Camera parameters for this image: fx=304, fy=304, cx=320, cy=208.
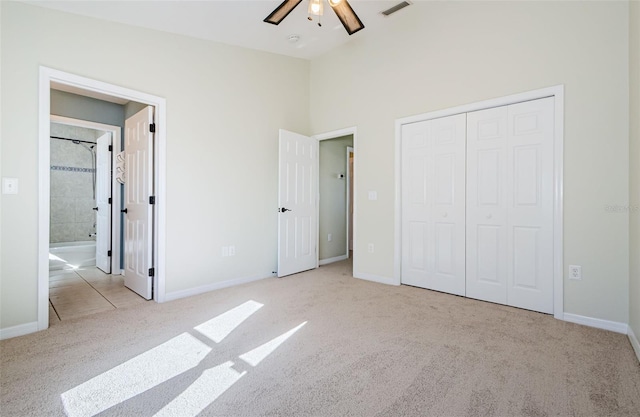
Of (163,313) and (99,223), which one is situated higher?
(99,223)

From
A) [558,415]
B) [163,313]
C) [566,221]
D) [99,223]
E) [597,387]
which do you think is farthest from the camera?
[99,223]

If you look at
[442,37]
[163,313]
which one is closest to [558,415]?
[163,313]

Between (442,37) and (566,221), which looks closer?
(566,221)

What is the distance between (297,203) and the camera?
14.0 feet

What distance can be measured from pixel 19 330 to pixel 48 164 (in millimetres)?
1294

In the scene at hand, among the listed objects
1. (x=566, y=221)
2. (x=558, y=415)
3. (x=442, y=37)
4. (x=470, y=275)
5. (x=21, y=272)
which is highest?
(x=442, y=37)

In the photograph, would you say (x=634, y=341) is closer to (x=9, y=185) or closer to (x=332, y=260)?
(x=332, y=260)

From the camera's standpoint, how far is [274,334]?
232 cm

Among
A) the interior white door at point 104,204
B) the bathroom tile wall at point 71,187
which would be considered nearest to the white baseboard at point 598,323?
the interior white door at point 104,204

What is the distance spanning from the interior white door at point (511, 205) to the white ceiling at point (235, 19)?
1.70 meters

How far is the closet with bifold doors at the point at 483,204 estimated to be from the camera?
9.00 ft

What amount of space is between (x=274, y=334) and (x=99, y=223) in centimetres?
404

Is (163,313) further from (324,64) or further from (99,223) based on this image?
(324,64)

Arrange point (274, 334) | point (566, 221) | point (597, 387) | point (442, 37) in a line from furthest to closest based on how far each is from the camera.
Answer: point (442, 37) < point (566, 221) < point (274, 334) < point (597, 387)
